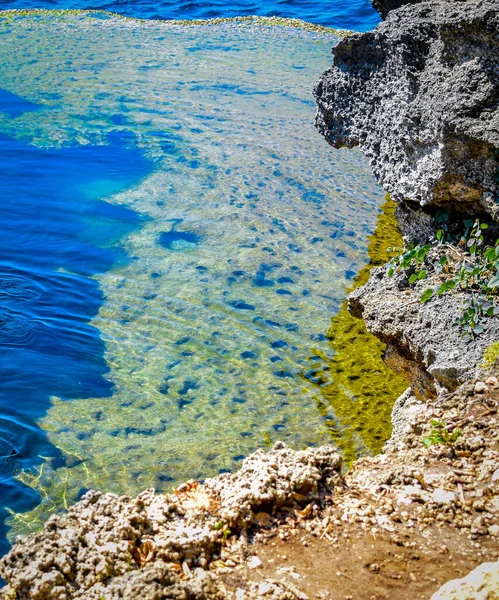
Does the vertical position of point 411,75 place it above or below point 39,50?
above

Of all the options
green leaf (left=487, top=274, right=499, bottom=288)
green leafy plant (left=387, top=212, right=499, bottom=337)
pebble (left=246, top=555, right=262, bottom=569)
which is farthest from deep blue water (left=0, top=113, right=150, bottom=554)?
green leaf (left=487, top=274, right=499, bottom=288)

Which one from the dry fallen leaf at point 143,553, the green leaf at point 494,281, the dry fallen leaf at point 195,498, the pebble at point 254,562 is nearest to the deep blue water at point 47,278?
the dry fallen leaf at point 195,498

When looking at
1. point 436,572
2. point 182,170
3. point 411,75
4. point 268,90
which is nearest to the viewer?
point 436,572

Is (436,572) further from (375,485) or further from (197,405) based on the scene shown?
(197,405)

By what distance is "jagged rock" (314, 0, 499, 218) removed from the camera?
13.9 ft

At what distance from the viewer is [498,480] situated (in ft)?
10.7

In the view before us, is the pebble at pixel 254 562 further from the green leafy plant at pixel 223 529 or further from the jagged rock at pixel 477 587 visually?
the jagged rock at pixel 477 587

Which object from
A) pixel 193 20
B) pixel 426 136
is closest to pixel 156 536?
pixel 426 136

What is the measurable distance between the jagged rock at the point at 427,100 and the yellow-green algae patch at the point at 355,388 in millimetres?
729

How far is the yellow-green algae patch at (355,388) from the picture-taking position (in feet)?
17.5

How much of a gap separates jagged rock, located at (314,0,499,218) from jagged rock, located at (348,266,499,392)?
611 mm

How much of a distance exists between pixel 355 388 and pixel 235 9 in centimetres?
1542

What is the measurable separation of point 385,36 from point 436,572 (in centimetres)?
359

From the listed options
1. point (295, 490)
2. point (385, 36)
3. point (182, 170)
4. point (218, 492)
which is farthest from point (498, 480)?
point (182, 170)
